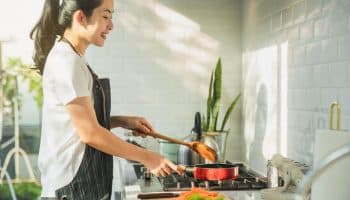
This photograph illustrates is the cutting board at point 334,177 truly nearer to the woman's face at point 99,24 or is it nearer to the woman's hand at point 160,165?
the woman's hand at point 160,165

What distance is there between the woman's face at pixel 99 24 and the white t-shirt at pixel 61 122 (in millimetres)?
157

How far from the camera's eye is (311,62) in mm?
1945

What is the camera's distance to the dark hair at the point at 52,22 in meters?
2.16

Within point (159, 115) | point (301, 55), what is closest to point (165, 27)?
point (159, 115)

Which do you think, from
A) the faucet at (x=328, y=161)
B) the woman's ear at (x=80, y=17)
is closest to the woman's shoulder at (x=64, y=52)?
the woman's ear at (x=80, y=17)

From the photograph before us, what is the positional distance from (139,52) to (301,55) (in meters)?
1.26

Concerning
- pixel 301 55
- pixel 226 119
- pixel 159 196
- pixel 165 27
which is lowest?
pixel 159 196

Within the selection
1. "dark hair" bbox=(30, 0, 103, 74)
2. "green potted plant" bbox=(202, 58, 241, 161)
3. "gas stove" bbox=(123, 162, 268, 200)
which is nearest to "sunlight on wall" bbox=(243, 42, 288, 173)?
"green potted plant" bbox=(202, 58, 241, 161)

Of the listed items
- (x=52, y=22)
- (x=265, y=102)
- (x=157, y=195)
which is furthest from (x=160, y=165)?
(x=52, y=22)

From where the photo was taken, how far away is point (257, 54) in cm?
274

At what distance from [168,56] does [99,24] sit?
0.97m

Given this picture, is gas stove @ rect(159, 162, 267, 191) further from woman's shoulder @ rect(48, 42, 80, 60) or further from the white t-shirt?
woman's shoulder @ rect(48, 42, 80, 60)

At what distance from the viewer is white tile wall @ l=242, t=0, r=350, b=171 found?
1672 mm

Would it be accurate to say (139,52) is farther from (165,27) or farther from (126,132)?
(126,132)
